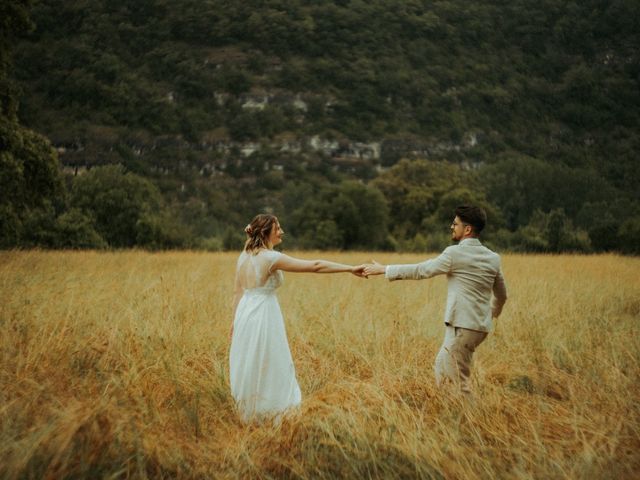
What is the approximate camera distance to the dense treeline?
2991cm

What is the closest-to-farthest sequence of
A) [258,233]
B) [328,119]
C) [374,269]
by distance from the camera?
[258,233] < [374,269] < [328,119]

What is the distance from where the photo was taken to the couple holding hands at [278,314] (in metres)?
4.18

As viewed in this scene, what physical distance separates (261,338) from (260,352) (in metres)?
0.11

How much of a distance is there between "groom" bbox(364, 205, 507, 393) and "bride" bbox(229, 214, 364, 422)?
1178mm

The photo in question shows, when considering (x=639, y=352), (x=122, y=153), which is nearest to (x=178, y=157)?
(x=122, y=153)

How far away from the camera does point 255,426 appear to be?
167 inches

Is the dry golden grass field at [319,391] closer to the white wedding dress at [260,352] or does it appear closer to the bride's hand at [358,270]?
the white wedding dress at [260,352]

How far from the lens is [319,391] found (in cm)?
467

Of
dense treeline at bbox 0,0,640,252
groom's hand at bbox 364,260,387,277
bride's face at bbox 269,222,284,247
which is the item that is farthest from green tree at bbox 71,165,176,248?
bride's face at bbox 269,222,284,247

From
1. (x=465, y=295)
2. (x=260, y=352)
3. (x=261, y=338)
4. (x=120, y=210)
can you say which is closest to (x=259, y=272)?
(x=261, y=338)

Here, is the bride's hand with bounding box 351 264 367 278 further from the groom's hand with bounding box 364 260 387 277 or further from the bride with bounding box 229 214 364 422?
the bride with bounding box 229 214 364 422

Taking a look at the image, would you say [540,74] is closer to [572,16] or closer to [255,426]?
[572,16]

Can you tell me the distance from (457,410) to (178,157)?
102 meters

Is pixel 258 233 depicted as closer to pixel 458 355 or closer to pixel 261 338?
pixel 261 338
